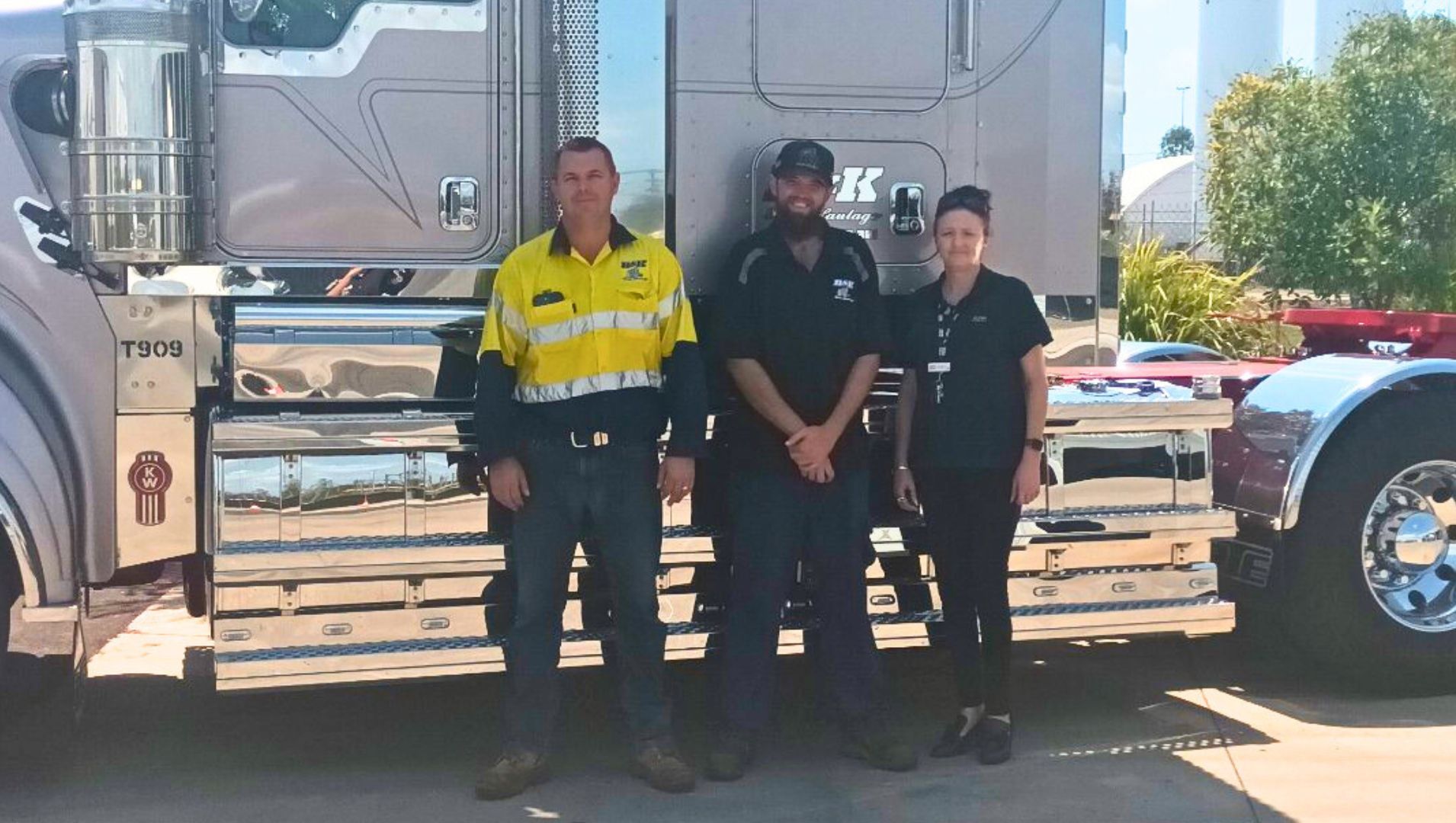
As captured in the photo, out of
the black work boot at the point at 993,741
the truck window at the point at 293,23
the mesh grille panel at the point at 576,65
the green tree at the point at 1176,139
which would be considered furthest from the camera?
the green tree at the point at 1176,139

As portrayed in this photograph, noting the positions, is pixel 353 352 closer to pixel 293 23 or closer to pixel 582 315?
pixel 582 315

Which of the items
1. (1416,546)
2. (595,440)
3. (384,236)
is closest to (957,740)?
(595,440)

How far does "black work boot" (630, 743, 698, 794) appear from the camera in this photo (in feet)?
15.0

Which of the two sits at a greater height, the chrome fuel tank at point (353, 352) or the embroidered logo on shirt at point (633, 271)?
the embroidered logo on shirt at point (633, 271)

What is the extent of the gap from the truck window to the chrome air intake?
17cm

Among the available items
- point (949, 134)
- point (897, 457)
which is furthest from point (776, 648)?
point (949, 134)

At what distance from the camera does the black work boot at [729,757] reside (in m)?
4.70

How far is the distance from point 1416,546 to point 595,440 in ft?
10.1

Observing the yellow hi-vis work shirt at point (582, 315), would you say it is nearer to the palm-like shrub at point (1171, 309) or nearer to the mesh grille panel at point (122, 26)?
the mesh grille panel at point (122, 26)

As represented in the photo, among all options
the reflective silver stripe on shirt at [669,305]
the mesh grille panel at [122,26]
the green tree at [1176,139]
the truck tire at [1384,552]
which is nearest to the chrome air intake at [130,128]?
the mesh grille panel at [122,26]

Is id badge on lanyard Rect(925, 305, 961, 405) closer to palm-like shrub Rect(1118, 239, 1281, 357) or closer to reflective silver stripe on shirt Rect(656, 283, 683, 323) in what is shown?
reflective silver stripe on shirt Rect(656, 283, 683, 323)

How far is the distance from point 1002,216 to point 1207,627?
1.55m

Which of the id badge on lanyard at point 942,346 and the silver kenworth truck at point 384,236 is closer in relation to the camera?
the silver kenworth truck at point 384,236

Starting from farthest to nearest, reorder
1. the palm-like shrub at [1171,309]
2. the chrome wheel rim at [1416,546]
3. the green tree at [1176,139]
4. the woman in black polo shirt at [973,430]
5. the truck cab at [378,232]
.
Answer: the green tree at [1176,139], the palm-like shrub at [1171,309], the chrome wheel rim at [1416,546], the woman in black polo shirt at [973,430], the truck cab at [378,232]
